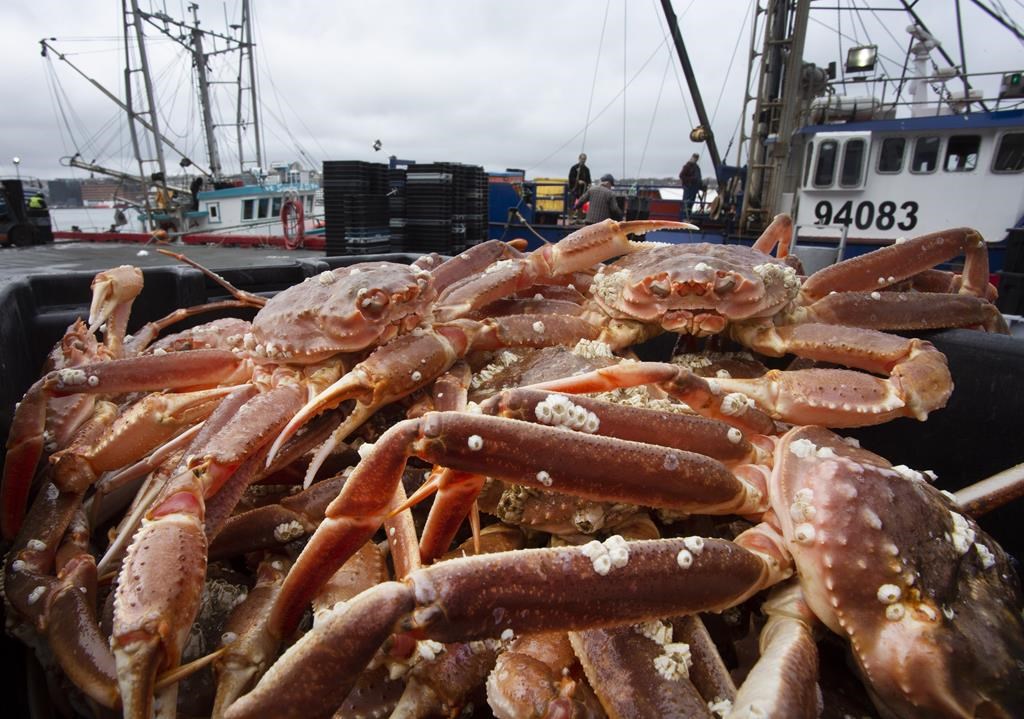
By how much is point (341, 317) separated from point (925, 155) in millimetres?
10815

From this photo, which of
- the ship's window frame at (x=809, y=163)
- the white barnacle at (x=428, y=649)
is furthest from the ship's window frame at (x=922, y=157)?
the white barnacle at (x=428, y=649)

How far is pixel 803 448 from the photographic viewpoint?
1.27 metres

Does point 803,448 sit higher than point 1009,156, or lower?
lower

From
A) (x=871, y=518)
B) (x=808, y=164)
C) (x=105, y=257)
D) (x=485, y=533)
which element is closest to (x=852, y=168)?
(x=808, y=164)

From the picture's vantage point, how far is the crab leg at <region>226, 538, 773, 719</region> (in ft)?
2.91

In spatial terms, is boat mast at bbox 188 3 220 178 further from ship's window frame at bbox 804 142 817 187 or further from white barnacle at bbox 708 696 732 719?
white barnacle at bbox 708 696 732 719

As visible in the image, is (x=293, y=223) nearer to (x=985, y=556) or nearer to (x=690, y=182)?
(x=690, y=182)

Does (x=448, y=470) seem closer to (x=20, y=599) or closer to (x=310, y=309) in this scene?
(x=310, y=309)

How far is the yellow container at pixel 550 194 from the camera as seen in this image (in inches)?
655

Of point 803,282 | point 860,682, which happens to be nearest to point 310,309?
point 860,682

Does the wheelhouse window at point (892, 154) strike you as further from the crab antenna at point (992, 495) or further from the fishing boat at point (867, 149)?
the crab antenna at point (992, 495)

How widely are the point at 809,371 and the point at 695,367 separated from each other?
0.42 meters

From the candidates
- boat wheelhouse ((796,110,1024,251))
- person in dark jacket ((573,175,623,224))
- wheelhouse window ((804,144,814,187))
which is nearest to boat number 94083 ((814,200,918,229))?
boat wheelhouse ((796,110,1024,251))

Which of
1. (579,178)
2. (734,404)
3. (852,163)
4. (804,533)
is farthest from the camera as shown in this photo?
(579,178)
